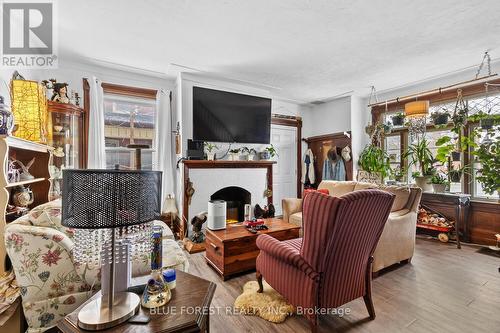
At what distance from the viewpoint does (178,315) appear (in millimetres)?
987

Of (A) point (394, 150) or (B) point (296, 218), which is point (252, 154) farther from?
(A) point (394, 150)

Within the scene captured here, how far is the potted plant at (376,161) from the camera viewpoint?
4277mm

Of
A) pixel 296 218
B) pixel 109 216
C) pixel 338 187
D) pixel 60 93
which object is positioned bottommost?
pixel 296 218

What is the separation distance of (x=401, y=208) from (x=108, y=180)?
121 inches

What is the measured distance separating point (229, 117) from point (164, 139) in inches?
46.3

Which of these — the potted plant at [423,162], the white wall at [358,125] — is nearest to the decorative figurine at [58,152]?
the white wall at [358,125]

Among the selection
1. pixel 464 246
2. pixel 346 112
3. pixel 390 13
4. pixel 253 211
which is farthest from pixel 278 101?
pixel 464 246

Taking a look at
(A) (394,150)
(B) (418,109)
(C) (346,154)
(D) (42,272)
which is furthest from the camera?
(C) (346,154)

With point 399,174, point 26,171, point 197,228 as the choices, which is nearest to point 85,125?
point 26,171

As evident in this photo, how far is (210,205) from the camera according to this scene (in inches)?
110

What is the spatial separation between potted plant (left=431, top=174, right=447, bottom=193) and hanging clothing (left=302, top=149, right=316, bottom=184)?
2.25m

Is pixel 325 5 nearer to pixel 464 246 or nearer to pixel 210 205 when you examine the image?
pixel 210 205

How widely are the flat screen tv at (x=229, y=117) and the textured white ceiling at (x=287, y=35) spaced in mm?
436

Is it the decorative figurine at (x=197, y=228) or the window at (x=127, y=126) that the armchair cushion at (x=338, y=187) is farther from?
the window at (x=127, y=126)
